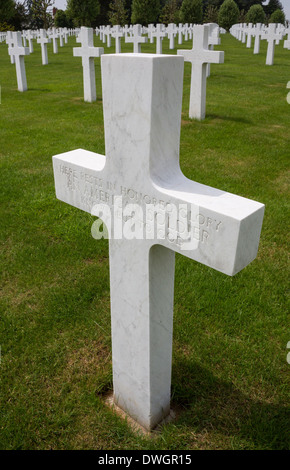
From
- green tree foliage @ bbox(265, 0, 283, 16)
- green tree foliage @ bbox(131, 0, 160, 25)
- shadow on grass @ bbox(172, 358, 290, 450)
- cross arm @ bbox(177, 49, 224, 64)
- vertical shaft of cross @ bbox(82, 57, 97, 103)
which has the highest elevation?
green tree foliage @ bbox(265, 0, 283, 16)

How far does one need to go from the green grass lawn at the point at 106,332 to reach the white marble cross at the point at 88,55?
4.78 m

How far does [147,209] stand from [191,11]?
3947 cm

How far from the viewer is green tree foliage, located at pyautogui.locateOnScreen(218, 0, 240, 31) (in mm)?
38250

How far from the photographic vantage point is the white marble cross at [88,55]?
9.81 m

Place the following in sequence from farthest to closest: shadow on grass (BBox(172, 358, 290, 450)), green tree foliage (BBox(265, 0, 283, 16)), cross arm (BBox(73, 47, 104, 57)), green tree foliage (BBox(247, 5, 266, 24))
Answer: green tree foliage (BBox(265, 0, 283, 16)) < green tree foliage (BBox(247, 5, 266, 24)) < cross arm (BBox(73, 47, 104, 57)) < shadow on grass (BBox(172, 358, 290, 450))

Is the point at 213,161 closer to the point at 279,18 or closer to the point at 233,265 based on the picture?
the point at 233,265

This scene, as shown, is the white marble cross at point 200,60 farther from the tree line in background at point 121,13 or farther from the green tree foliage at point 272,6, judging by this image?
the green tree foliage at point 272,6

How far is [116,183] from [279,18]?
150 ft

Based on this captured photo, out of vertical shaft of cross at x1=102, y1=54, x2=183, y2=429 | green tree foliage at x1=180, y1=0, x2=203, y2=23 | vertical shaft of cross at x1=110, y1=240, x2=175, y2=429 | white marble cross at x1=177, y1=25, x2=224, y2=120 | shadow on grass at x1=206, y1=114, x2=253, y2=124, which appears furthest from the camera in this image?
green tree foliage at x1=180, y1=0, x2=203, y2=23

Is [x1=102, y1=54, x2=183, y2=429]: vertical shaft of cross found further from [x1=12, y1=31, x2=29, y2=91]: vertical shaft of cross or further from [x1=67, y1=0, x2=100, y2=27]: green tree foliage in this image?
[x1=67, y1=0, x2=100, y2=27]: green tree foliage

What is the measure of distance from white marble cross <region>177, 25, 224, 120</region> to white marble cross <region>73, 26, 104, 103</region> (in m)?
2.50

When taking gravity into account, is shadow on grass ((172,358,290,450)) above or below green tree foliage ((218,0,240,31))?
below

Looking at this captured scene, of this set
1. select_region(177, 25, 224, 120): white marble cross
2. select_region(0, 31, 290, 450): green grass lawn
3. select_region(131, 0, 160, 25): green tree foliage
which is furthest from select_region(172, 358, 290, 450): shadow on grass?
select_region(131, 0, 160, 25): green tree foliage

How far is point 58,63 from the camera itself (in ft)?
62.5
